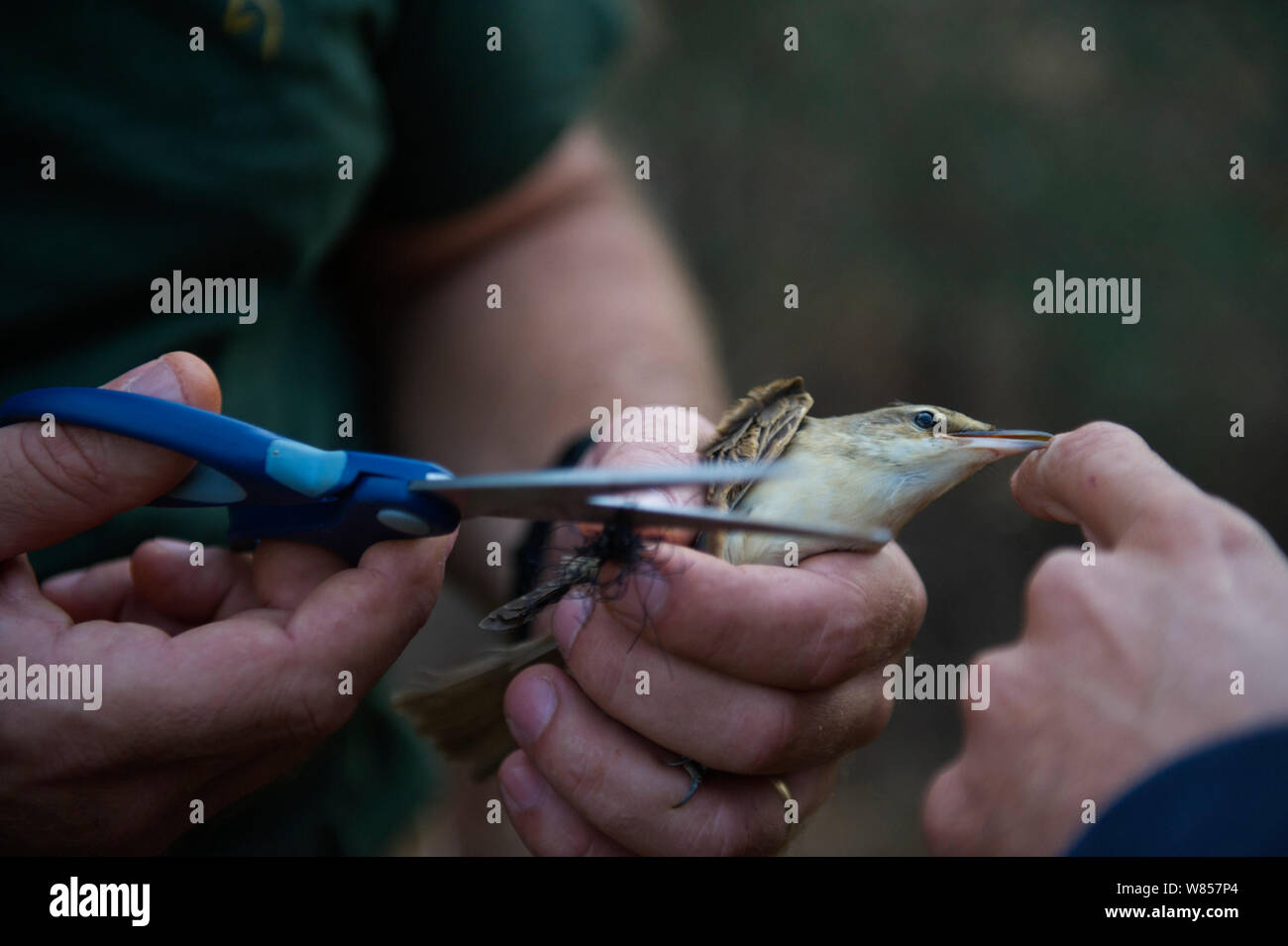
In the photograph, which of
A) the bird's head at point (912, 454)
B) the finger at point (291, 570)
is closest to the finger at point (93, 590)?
the finger at point (291, 570)

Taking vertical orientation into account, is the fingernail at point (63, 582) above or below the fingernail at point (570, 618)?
above

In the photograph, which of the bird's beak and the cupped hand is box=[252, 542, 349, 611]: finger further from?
the bird's beak

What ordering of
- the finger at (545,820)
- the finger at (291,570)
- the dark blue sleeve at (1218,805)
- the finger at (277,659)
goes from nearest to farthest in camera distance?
the dark blue sleeve at (1218,805), the finger at (277,659), the finger at (291,570), the finger at (545,820)

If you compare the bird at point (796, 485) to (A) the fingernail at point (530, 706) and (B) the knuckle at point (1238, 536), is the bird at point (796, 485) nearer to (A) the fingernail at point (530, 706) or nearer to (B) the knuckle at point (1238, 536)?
(A) the fingernail at point (530, 706)
